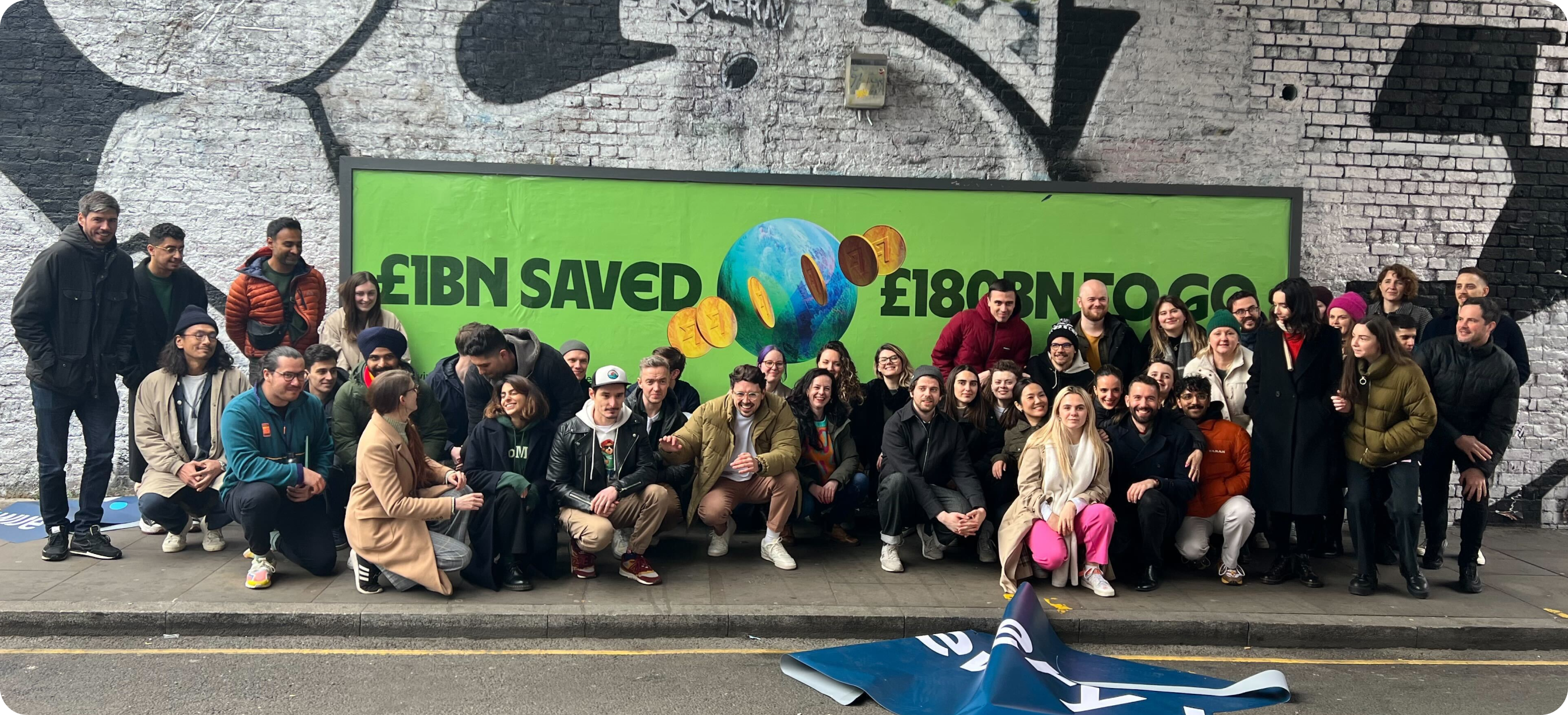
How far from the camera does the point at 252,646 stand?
5.38 meters

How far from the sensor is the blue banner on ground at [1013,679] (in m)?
4.68

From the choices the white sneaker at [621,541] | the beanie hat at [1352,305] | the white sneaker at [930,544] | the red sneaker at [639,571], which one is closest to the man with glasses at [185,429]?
the white sneaker at [621,541]

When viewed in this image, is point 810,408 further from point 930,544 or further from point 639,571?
point 639,571

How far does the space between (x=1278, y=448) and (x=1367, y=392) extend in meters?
0.64

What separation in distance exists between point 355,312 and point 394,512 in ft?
8.15

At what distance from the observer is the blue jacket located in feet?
20.5

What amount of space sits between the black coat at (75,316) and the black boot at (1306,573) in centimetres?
805

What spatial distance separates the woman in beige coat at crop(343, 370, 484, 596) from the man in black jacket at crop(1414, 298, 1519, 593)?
6367mm

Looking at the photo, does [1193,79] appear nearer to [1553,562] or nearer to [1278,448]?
[1278,448]

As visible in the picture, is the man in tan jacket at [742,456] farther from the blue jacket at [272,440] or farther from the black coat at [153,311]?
the black coat at [153,311]

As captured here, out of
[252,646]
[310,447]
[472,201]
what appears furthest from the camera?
[472,201]

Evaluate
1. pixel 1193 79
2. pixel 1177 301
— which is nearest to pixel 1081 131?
pixel 1193 79

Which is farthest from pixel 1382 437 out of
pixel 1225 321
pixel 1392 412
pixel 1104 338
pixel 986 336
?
pixel 986 336

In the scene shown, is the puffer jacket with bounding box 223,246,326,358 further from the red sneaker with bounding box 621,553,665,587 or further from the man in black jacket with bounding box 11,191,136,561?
the red sneaker with bounding box 621,553,665,587
